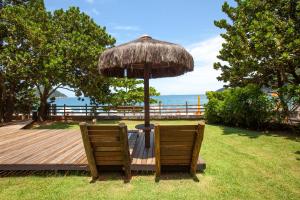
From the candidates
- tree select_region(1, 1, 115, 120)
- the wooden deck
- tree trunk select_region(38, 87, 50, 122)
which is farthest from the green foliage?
the wooden deck

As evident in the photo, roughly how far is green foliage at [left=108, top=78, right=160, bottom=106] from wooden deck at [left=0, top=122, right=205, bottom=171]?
1015cm

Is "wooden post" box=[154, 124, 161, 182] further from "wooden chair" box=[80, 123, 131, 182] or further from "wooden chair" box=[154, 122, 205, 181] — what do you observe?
"wooden chair" box=[80, 123, 131, 182]

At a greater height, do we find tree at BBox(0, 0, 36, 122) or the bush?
tree at BBox(0, 0, 36, 122)

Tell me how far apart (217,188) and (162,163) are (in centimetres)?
120

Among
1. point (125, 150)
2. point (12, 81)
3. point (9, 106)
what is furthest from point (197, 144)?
point (9, 106)

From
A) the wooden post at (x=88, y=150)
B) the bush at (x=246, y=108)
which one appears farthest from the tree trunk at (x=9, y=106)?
the bush at (x=246, y=108)

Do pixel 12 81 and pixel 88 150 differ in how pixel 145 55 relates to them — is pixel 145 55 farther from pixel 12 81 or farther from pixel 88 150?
pixel 12 81

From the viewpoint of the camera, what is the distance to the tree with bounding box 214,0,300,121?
9938 mm

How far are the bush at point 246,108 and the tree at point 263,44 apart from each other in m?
0.79

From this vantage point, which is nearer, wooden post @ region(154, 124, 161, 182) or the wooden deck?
wooden post @ region(154, 124, 161, 182)

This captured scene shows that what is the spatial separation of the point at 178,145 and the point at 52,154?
11.3 feet

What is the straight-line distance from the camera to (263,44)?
9.80m

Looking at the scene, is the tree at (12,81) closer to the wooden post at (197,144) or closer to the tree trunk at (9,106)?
the tree trunk at (9,106)

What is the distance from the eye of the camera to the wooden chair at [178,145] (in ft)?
13.8
